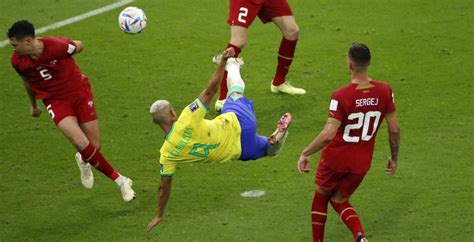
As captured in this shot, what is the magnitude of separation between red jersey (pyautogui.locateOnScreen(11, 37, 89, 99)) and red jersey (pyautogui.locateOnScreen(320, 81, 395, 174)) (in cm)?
331

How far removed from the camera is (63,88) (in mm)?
11258

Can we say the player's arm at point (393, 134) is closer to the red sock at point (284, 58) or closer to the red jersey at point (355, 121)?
the red jersey at point (355, 121)

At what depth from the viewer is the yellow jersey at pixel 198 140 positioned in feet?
32.1

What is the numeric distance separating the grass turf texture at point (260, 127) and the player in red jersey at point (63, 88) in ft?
1.88

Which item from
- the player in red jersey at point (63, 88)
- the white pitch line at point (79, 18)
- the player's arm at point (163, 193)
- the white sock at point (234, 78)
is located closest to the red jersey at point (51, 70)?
the player in red jersey at point (63, 88)

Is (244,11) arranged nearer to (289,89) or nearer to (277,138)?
(289,89)

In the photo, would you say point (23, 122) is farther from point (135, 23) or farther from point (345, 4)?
point (345, 4)

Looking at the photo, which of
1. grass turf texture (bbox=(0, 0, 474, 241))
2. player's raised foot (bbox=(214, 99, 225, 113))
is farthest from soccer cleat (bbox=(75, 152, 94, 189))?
player's raised foot (bbox=(214, 99, 225, 113))

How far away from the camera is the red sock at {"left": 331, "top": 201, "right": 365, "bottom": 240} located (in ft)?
31.2

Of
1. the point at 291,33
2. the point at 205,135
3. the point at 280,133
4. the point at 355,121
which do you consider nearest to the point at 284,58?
the point at 291,33

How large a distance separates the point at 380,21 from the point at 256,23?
2041 millimetres

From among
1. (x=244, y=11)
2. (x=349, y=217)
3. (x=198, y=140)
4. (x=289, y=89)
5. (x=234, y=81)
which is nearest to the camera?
(x=349, y=217)

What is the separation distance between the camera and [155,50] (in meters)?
15.7

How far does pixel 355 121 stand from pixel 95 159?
130 inches
